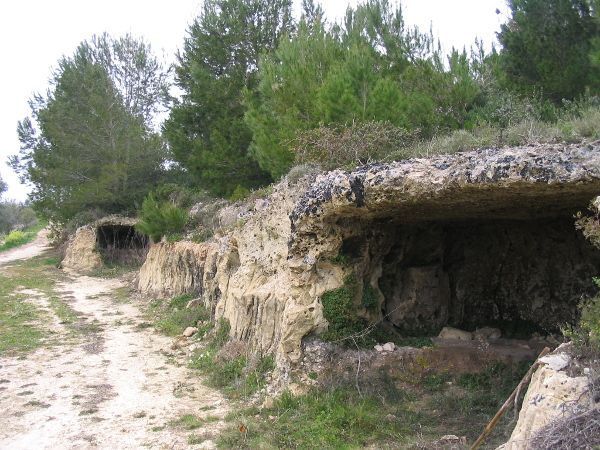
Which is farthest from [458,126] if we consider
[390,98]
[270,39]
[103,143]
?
[103,143]

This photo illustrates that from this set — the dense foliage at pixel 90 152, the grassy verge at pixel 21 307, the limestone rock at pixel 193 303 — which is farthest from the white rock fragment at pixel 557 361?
the dense foliage at pixel 90 152

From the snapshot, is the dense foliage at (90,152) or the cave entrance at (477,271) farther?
the dense foliage at (90,152)

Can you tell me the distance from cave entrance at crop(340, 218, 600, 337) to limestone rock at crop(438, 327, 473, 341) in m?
0.39

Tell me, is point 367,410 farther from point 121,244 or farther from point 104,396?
point 121,244

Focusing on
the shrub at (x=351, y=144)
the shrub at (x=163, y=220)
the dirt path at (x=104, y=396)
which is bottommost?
the dirt path at (x=104, y=396)

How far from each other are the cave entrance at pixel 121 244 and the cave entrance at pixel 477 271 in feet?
52.6

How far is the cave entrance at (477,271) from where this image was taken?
8.75 m

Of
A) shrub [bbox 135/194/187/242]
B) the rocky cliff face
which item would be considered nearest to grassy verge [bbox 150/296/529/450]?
the rocky cliff face

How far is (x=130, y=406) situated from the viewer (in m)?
7.60

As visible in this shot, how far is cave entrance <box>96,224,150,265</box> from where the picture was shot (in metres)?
24.3

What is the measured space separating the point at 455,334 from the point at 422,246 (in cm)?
170

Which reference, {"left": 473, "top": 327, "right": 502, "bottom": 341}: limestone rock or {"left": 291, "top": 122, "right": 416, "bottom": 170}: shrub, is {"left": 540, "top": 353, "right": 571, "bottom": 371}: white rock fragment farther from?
{"left": 473, "top": 327, "right": 502, "bottom": 341}: limestone rock

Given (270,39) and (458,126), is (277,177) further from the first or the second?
(270,39)

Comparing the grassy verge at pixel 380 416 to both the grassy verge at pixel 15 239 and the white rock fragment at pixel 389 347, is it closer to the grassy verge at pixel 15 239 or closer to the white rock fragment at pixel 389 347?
the white rock fragment at pixel 389 347
